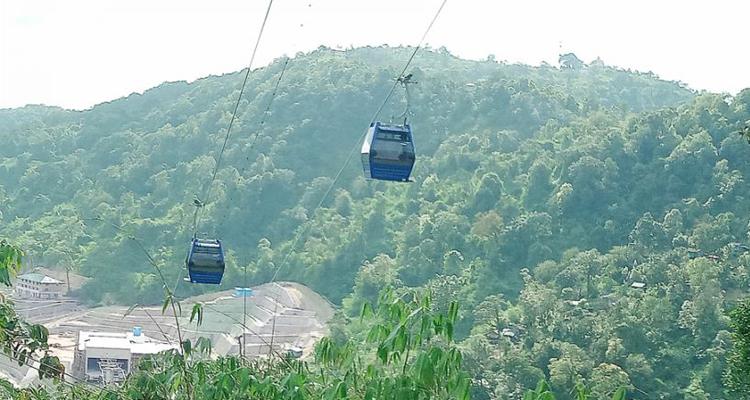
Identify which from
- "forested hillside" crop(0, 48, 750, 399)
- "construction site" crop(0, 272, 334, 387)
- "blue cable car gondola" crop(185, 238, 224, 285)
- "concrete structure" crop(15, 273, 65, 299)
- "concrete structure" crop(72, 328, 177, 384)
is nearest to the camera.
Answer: "blue cable car gondola" crop(185, 238, 224, 285)

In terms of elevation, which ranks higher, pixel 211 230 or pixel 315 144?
pixel 315 144

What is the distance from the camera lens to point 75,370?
23.4 metres

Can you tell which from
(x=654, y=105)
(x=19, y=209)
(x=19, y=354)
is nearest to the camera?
(x=19, y=354)

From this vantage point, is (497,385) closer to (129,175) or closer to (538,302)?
(538,302)

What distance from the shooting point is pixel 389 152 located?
19.8 ft

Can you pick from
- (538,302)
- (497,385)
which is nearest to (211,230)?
(538,302)

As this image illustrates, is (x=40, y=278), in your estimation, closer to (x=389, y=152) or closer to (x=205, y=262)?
(x=205, y=262)

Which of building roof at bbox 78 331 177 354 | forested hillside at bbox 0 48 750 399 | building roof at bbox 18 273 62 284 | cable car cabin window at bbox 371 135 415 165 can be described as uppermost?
cable car cabin window at bbox 371 135 415 165

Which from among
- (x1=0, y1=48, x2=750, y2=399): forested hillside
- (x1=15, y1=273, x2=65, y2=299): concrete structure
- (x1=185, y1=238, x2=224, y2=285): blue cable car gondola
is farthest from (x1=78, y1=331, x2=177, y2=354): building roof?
(x1=185, y1=238, x2=224, y2=285): blue cable car gondola

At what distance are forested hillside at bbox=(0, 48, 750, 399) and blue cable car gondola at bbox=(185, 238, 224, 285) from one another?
969 cm

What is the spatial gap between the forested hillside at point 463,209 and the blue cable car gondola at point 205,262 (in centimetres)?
969

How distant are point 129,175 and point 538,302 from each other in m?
25.0

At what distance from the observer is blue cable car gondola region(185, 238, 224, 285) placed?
31.8 feet

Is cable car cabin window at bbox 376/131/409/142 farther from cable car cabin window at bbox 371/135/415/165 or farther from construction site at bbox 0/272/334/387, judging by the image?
construction site at bbox 0/272/334/387
